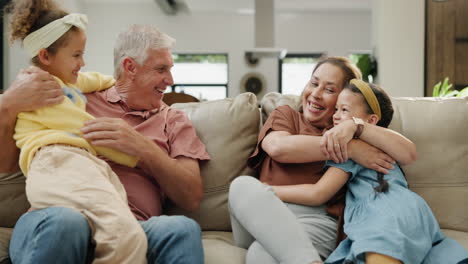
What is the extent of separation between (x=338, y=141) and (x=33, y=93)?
928mm

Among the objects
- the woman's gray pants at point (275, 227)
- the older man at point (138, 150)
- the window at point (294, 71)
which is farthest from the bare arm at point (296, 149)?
the window at point (294, 71)

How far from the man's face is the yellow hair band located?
65 centimetres

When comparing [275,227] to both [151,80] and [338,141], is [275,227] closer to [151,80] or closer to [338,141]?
[338,141]

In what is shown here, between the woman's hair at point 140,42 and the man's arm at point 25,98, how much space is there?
0.33 m

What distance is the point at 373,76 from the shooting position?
582cm

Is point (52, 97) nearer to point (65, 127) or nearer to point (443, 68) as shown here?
point (65, 127)

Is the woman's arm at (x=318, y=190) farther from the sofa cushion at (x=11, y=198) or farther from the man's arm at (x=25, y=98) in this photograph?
the sofa cushion at (x=11, y=198)

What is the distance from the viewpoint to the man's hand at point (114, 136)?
156 cm

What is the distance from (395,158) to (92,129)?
3.15 feet

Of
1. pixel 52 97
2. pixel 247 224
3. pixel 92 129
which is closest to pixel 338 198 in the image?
pixel 247 224

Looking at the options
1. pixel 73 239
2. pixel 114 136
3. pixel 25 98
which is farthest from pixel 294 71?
pixel 73 239

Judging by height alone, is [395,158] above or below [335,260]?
above

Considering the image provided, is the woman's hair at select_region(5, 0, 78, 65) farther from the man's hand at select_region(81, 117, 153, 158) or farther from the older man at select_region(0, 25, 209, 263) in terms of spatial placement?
the man's hand at select_region(81, 117, 153, 158)

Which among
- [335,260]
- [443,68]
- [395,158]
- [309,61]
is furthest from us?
[309,61]
